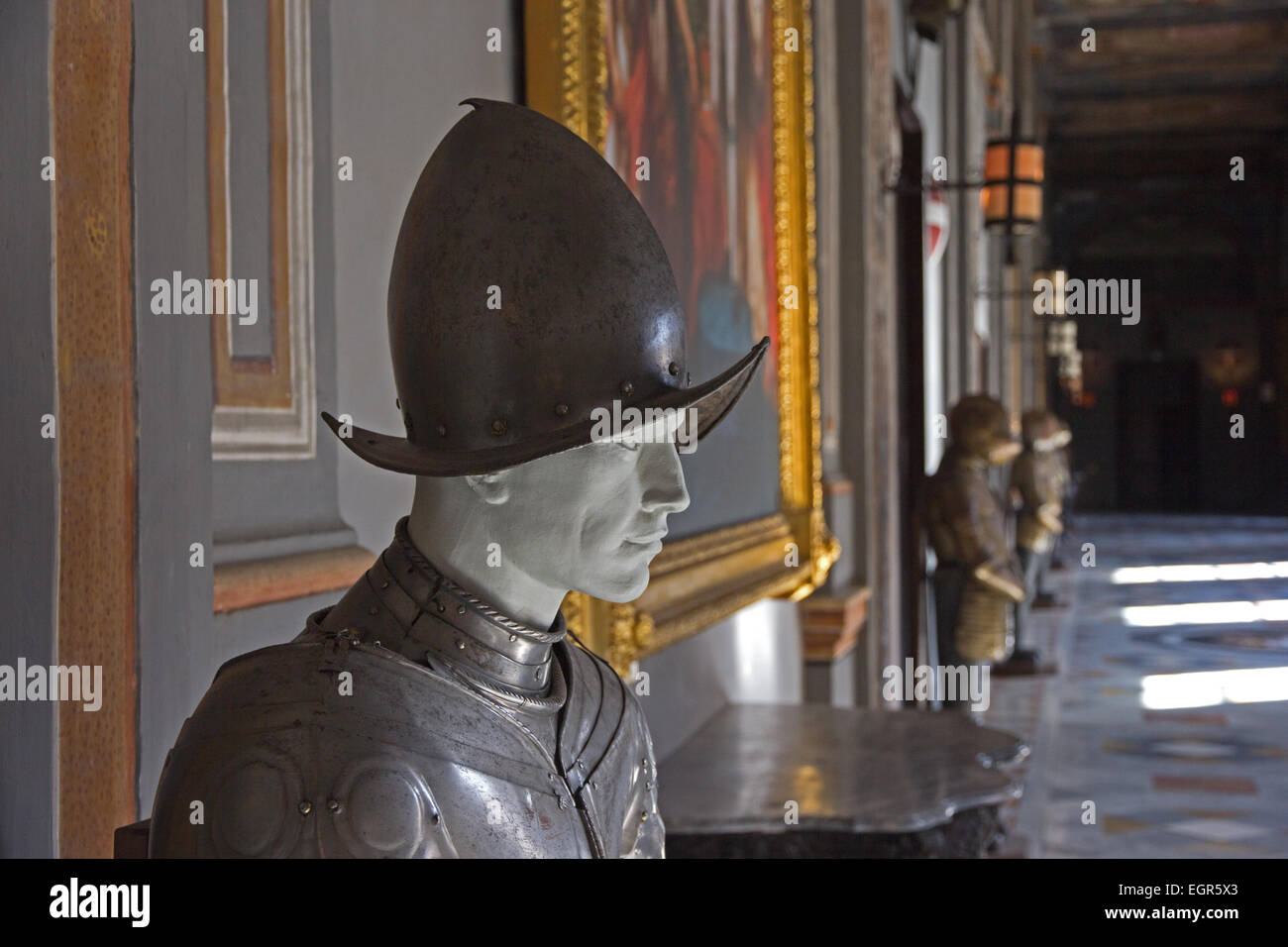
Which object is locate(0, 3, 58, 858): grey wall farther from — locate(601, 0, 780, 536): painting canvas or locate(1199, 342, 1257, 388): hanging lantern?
locate(1199, 342, 1257, 388): hanging lantern

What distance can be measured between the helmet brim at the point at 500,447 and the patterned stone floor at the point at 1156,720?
190 inches

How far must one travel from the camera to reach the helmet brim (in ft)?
4.65

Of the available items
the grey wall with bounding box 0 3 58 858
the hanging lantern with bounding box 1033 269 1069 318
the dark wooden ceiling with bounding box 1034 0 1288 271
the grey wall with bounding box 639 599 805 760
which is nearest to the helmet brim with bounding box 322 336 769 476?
the grey wall with bounding box 0 3 58 858

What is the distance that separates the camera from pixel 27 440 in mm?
1459

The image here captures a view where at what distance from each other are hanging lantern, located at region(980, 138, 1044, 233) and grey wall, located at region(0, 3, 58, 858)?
23.4 ft

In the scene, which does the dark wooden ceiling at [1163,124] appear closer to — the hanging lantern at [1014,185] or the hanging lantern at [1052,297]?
the hanging lantern at [1052,297]

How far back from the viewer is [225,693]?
137 cm

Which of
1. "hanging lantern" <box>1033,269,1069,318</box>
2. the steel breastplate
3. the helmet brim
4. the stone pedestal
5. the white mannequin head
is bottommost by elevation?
the stone pedestal

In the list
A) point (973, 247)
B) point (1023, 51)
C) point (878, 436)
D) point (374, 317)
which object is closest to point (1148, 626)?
point (973, 247)

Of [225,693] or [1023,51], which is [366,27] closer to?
[225,693]

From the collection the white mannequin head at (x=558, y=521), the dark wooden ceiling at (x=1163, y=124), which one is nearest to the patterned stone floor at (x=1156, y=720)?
the white mannequin head at (x=558, y=521)

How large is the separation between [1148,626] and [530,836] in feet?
41.4

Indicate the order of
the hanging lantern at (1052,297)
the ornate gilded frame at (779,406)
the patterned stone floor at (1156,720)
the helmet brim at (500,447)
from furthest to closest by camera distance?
the hanging lantern at (1052,297)
the patterned stone floor at (1156,720)
the ornate gilded frame at (779,406)
the helmet brim at (500,447)

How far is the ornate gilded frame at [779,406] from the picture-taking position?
8.82 ft
